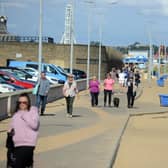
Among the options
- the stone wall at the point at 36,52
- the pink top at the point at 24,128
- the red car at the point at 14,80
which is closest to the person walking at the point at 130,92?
the red car at the point at 14,80

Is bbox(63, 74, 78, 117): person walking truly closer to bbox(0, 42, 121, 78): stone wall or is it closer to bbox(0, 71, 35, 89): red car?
bbox(0, 71, 35, 89): red car

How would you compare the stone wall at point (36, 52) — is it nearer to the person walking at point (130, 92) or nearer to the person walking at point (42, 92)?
the person walking at point (130, 92)

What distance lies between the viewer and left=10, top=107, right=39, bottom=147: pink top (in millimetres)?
8773

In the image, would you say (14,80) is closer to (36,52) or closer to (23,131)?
(23,131)

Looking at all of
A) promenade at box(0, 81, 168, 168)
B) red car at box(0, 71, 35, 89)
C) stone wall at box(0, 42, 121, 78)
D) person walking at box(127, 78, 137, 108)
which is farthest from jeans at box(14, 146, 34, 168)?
stone wall at box(0, 42, 121, 78)

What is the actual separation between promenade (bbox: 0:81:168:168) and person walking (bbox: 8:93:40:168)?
3149mm

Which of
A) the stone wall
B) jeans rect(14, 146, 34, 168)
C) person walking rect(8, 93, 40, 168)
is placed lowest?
jeans rect(14, 146, 34, 168)

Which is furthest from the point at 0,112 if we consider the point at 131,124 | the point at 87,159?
the point at 87,159

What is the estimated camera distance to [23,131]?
8797 mm

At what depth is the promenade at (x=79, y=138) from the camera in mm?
12763

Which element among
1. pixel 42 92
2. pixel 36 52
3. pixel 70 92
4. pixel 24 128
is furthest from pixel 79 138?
pixel 36 52

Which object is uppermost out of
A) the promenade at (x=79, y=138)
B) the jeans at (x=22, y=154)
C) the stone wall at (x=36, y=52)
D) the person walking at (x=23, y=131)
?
the stone wall at (x=36, y=52)

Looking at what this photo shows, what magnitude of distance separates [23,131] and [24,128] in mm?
43

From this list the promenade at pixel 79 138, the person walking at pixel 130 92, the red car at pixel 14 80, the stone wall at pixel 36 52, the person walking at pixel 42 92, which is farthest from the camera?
the stone wall at pixel 36 52
